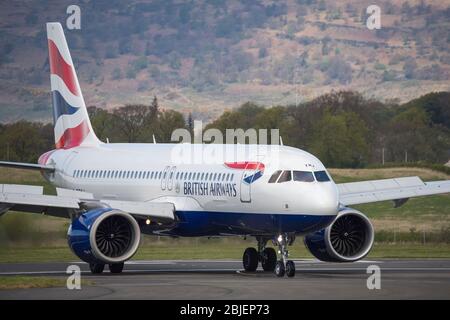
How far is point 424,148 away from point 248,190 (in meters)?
86.6

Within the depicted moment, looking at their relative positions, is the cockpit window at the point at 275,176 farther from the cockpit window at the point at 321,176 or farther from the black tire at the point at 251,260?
the black tire at the point at 251,260

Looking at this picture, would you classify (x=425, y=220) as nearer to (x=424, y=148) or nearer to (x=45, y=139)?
(x=45, y=139)

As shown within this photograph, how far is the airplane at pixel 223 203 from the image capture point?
39.7m

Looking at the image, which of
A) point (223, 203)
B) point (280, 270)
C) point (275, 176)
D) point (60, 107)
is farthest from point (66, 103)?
point (280, 270)

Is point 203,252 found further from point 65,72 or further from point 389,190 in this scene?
point 389,190

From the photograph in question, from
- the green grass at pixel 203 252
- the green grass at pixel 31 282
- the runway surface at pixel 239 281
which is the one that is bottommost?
the runway surface at pixel 239 281

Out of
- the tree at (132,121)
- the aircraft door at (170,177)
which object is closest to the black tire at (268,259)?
the aircraft door at (170,177)

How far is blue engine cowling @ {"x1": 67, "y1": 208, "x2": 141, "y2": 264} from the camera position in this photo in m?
41.0

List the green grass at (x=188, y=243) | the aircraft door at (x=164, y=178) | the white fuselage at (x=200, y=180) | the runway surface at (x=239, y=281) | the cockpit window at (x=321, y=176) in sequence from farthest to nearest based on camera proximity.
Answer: the green grass at (x=188, y=243)
the aircraft door at (x=164, y=178)
the cockpit window at (x=321, y=176)
the white fuselage at (x=200, y=180)
the runway surface at (x=239, y=281)

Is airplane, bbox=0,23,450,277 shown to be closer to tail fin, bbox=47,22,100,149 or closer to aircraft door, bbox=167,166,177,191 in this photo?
aircraft door, bbox=167,166,177,191

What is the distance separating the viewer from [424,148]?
412 ft

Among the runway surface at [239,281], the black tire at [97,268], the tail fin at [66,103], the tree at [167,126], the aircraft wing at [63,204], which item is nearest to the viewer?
the runway surface at [239,281]

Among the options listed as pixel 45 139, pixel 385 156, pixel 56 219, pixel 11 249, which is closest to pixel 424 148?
pixel 385 156

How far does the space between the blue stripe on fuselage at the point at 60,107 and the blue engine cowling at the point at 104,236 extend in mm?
11951
